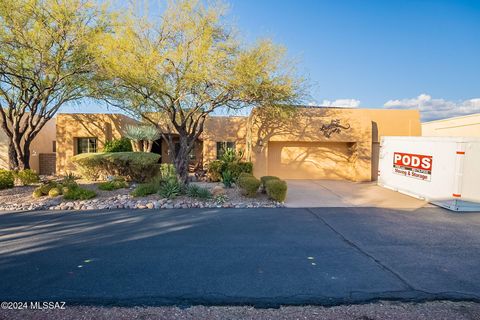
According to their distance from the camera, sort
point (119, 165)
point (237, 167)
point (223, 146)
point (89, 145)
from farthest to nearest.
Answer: point (89, 145)
point (223, 146)
point (237, 167)
point (119, 165)

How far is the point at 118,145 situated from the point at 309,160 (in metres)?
10.9

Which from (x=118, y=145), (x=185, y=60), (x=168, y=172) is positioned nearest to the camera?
(x=185, y=60)

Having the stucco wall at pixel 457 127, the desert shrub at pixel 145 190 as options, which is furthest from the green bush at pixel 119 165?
the stucco wall at pixel 457 127

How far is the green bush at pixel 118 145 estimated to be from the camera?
50.4 ft

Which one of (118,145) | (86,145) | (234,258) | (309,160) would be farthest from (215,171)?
(234,258)

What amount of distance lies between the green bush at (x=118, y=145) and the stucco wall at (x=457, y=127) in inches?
798

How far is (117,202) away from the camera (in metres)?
9.13

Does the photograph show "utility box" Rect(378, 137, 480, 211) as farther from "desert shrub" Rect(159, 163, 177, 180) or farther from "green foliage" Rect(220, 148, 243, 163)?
"desert shrub" Rect(159, 163, 177, 180)

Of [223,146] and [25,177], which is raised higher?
[223,146]

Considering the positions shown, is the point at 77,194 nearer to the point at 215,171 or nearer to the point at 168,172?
the point at 168,172

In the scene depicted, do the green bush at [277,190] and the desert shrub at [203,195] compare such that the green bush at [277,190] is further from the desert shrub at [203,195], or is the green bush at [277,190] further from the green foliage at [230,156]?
the green foliage at [230,156]

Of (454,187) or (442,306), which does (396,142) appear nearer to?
(454,187)

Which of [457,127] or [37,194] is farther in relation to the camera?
[457,127]

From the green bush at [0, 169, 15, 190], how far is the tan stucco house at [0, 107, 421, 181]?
5.21 meters
